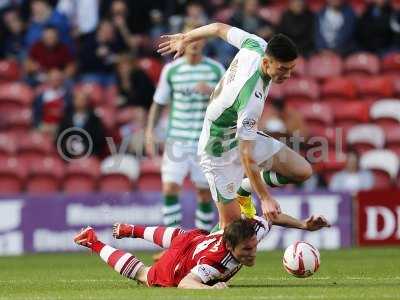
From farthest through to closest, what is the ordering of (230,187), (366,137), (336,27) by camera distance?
(336,27) → (366,137) → (230,187)

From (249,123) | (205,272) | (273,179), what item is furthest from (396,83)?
(205,272)

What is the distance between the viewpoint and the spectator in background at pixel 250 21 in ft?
60.6

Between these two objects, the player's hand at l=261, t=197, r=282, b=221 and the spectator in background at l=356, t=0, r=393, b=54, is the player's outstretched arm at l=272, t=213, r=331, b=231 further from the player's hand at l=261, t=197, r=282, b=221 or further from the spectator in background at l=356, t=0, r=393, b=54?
the spectator in background at l=356, t=0, r=393, b=54

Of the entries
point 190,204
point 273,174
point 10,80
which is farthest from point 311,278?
point 10,80

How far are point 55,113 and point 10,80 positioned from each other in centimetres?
143

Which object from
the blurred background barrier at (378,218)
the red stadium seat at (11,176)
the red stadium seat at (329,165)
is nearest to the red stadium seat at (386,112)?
the red stadium seat at (329,165)

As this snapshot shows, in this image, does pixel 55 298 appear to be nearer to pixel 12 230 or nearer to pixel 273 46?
pixel 273 46

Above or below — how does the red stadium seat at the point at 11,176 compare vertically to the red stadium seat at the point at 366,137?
below

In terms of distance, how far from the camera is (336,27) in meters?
19.1

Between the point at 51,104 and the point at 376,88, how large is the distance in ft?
16.2

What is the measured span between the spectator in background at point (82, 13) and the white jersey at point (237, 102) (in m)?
8.27

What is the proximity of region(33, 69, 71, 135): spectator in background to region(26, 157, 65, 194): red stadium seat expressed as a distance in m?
0.71

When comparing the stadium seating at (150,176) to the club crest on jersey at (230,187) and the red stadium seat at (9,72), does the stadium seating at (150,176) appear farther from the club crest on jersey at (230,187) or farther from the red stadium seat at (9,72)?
the club crest on jersey at (230,187)

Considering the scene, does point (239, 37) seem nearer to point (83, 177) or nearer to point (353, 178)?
point (353, 178)
